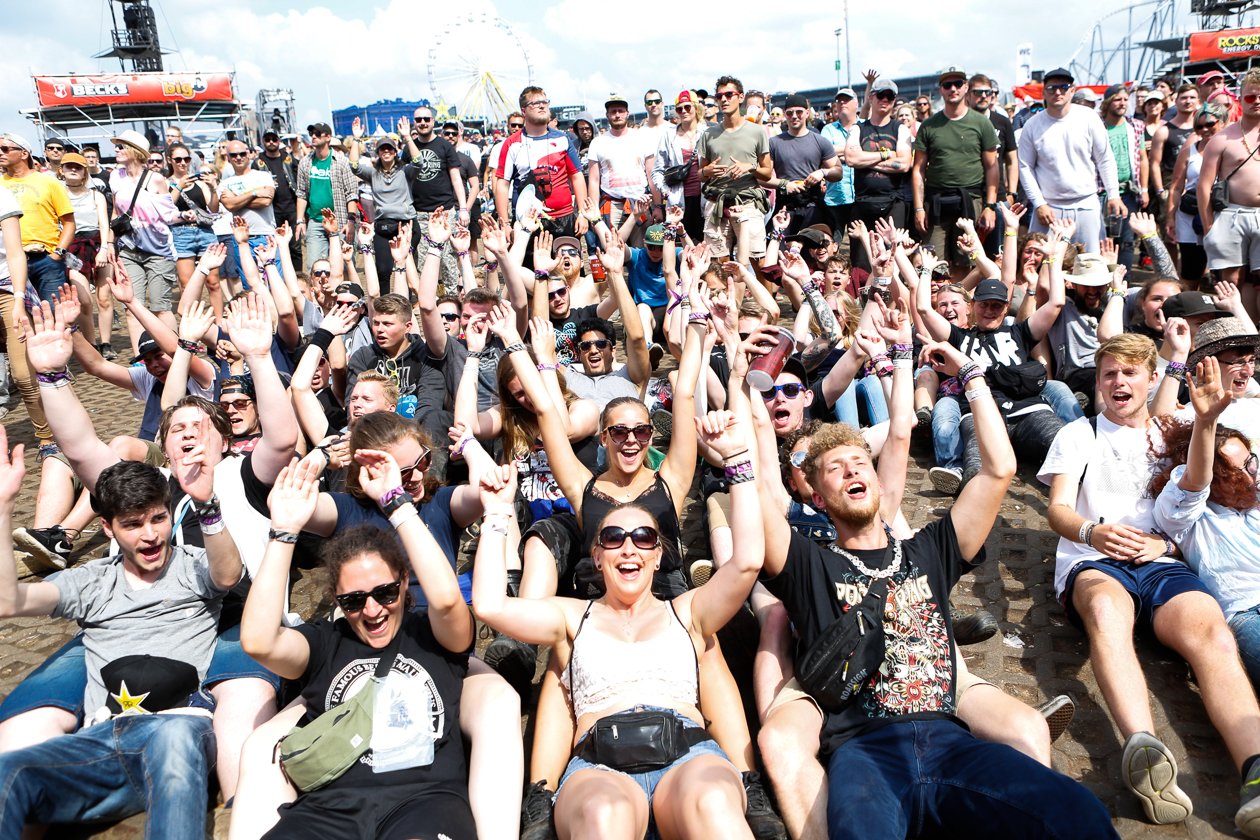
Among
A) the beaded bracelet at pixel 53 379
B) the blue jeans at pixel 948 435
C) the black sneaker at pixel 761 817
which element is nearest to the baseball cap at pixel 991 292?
the blue jeans at pixel 948 435

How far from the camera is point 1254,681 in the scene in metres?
3.44

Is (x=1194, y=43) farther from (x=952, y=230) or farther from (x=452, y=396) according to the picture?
(x=452, y=396)

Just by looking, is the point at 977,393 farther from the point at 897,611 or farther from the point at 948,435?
the point at 948,435

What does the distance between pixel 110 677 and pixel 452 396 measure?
9.06ft

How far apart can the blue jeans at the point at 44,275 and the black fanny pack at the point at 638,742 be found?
25.4ft

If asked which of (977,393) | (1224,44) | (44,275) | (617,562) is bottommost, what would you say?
(617,562)

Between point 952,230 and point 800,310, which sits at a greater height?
point 952,230

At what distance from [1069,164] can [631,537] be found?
6.71m

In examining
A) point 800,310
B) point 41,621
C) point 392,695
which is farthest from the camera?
point 800,310

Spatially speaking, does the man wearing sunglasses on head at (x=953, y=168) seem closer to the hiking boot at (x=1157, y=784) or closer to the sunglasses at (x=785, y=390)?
the sunglasses at (x=785, y=390)

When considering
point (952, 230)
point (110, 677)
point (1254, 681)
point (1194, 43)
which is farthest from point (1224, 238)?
point (1194, 43)

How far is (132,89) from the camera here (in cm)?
5044

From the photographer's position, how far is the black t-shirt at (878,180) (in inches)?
365

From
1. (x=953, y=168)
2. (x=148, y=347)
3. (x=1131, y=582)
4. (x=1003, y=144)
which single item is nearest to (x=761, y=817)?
(x=1131, y=582)
